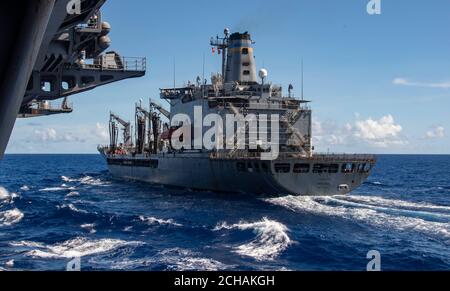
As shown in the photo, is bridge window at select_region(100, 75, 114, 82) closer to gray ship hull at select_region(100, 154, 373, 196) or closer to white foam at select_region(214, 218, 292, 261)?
white foam at select_region(214, 218, 292, 261)

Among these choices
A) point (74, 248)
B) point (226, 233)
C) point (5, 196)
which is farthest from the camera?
point (5, 196)

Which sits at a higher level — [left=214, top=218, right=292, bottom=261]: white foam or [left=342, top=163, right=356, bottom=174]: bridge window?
[left=342, top=163, right=356, bottom=174]: bridge window

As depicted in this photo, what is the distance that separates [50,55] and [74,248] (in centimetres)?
829

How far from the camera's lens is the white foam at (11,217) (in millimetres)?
27961

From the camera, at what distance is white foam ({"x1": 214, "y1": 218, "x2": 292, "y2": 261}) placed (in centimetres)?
1961

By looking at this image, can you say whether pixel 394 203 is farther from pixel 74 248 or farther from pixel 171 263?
pixel 74 248

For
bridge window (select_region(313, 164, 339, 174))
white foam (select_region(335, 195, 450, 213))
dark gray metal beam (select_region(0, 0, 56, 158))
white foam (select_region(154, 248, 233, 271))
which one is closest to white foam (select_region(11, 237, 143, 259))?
white foam (select_region(154, 248, 233, 271))

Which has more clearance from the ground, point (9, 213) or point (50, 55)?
point (50, 55)

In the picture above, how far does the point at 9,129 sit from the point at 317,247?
1555 centimetres

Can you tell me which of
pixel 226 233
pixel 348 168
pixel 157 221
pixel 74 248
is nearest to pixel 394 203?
pixel 348 168

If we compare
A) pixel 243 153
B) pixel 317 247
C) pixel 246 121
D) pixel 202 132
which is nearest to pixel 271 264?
pixel 317 247

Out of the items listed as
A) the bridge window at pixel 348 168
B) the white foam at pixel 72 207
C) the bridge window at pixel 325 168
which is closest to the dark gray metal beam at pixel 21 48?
the white foam at pixel 72 207

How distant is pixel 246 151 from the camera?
41.2m
